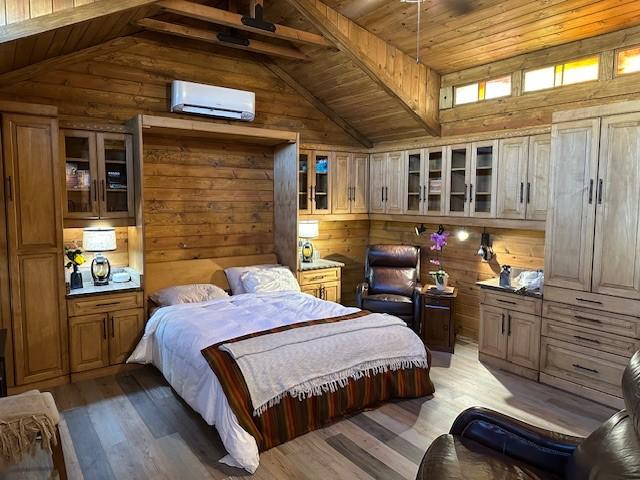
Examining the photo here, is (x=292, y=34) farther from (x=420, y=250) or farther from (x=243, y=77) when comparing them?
(x=420, y=250)

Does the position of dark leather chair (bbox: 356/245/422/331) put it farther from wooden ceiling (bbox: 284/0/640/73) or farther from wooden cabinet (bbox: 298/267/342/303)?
wooden ceiling (bbox: 284/0/640/73)

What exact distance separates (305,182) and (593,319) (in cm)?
329

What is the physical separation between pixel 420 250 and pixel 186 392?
343 cm

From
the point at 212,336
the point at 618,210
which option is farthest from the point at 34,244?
the point at 618,210

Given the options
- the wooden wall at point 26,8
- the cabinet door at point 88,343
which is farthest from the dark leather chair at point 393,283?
the wooden wall at point 26,8

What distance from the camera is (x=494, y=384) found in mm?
3875

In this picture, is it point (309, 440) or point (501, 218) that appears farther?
point (501, 218)

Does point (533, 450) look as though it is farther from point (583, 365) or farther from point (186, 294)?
point (186, 294)

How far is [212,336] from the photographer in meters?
3.20

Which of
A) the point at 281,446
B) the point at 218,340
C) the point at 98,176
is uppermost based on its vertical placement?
the point at 98,176

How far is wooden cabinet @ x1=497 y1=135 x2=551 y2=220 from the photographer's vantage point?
4055 millimetres

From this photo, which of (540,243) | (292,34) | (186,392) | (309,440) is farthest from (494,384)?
(292,34)

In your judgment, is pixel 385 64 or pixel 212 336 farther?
pixel 385 64

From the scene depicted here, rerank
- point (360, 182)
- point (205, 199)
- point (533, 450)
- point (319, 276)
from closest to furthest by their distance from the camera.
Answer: point (533, 450), point (205, 199), point (319, 276), point (360, 182)
